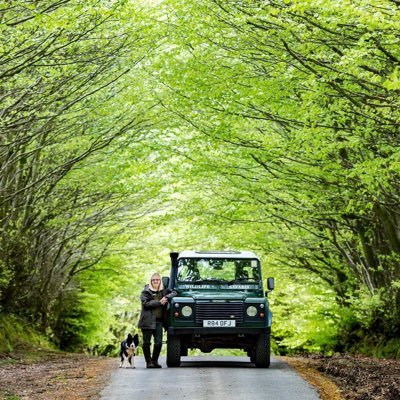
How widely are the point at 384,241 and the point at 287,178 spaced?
4.09 m

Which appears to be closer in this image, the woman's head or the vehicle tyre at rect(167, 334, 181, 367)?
the vehicle tyre at rect(167, 334, 181, 367)

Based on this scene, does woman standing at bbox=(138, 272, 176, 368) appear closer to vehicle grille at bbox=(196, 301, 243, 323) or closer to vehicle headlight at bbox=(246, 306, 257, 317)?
vehicle grille at bbox=(196, 301, 243, 323)

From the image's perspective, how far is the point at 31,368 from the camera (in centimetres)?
1778

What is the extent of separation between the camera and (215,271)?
17703 millimetres

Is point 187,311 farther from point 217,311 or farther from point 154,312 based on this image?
point 154,312

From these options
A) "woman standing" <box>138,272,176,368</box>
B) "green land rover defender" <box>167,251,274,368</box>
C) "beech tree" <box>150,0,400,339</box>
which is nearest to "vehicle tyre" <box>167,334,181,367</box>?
"green land rover defender" <box>167,251,274,368</box>

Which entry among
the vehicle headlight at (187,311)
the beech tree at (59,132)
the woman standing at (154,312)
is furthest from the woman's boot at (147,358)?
the beech tree at (59,132)

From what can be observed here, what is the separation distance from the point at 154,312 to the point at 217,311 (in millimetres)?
1382

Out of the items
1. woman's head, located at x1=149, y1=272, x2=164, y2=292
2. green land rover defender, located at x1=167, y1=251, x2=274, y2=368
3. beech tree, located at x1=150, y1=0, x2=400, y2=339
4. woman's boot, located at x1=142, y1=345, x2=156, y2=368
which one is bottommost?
woman's boot, located at x1=142, y1=345, x2=156, y2=368

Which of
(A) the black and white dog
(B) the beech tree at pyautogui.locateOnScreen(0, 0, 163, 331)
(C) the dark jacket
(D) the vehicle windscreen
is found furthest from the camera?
(D) the vehicle windscreen

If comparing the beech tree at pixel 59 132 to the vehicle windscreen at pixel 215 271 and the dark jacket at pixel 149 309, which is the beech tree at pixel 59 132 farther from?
the vehicle windscreen at pixel 215 271

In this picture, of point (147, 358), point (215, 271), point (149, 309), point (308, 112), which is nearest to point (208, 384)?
point (149, 309)

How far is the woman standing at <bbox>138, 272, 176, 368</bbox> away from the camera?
16922 mm

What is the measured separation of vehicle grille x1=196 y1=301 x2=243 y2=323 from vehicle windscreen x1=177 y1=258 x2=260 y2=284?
0.96 m
